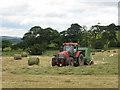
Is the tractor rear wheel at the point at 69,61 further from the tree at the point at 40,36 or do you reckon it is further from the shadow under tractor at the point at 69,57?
the tree at the point at 40,36

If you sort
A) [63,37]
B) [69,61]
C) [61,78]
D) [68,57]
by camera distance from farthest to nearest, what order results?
[63,37] → [68,57] → [69,61] → [61,78]

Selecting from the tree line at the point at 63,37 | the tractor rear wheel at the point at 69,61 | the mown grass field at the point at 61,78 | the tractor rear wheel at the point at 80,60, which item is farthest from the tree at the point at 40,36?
the mown grass field at the point at 61,78

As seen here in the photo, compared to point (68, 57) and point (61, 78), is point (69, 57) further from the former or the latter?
point (61, 78)

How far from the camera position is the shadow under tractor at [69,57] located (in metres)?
21.0

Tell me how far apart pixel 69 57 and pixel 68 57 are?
82 millimetres

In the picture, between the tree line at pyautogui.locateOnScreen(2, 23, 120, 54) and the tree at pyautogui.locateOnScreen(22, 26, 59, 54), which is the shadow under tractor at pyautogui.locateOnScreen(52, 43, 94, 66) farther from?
the tree at pyautogui.locateOnScreen(22, 26, 59, 54)

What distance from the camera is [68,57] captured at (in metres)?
21.2

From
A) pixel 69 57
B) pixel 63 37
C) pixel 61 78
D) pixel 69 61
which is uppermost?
pixel 63 37

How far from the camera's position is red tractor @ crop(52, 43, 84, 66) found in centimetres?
2100

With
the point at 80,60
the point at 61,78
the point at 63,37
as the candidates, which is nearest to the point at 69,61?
the point at 80,60

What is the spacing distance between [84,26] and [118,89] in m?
86.0

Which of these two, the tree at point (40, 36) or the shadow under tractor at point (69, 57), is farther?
the tree at point (40, 36)

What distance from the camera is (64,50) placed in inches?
880

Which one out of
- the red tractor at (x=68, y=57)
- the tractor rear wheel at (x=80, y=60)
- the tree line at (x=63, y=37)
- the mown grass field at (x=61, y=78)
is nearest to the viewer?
the mown grass field at (x=61, y=78)
